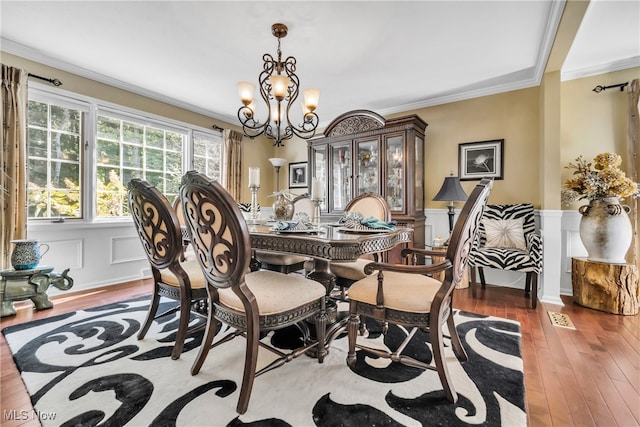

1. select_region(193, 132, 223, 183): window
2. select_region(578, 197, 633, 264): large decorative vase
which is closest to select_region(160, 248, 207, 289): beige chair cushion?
select_region(193, 132, 223, 183): window

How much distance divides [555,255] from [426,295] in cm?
230

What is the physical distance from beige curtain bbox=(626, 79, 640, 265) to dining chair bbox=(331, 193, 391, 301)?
237 cm

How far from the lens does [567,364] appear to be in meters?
1.67

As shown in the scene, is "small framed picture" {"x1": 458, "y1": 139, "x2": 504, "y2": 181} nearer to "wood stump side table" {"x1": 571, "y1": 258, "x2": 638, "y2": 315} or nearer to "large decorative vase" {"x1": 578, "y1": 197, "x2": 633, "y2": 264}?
"large decorative vase" {"x1": 578, "y1": 197, "x2": 633, "y2": 264}

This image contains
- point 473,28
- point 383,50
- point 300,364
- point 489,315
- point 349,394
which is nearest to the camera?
point 349,394

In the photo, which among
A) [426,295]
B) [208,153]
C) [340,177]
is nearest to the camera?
[426,295]

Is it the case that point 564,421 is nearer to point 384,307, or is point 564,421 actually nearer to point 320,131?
point 384,307

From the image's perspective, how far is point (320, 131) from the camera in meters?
4.98

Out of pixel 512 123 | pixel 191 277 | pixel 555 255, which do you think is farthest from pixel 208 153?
pixel 555 255

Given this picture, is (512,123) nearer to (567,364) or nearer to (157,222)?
(567,364)

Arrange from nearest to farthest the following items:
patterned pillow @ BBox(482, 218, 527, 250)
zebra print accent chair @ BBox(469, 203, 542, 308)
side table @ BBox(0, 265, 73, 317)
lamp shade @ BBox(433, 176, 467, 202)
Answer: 1. side table @ BBox(0, 265, 73, 317)
2. zebra print accent chair @ BBox(469, 203, 542, 308)
3. patterned pillow @ BBox(482, 218, 527, 250)
4. lamp shade @ BBox(433, 176, 467, 202)

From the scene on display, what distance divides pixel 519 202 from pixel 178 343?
12.2ft

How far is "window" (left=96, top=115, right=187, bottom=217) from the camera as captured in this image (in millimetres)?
3346

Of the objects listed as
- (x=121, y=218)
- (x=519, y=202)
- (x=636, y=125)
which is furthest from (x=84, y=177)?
(x=636, y=125)
